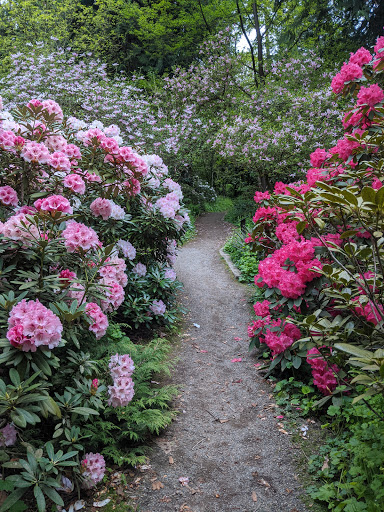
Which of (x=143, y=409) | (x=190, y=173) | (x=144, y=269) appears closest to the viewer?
(x=143, y=409)

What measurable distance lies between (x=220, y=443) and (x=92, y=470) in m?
0.90

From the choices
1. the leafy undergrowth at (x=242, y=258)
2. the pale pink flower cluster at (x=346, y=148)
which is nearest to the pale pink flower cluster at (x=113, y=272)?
the pale pink flower cluster at (x=346, y=148)

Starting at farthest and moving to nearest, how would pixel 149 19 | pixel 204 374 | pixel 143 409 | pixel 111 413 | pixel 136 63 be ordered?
pixel 136 63 < pixel 149 19 < pixel 204 374 < pixel 143 409 < pixel 111 413

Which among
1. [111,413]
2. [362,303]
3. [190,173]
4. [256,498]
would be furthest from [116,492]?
[190,173]

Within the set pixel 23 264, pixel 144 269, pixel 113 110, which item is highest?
pixel 113 110

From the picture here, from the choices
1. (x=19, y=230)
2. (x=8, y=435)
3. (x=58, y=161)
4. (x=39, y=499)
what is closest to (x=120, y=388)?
(x=8, y=435)

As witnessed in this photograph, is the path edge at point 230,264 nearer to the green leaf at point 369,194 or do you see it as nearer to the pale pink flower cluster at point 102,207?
the pale pink flower cluster at point 102,207

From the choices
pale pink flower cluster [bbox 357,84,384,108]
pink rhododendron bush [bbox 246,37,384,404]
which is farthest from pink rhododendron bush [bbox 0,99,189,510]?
pale pink flower cluster [bbox 357,84,384,108]

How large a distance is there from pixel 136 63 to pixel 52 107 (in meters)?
13.9

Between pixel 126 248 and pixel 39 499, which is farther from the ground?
pixel 126 248

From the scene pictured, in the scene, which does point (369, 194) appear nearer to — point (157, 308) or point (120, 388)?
point (120, 388)

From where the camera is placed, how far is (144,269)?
159 inches

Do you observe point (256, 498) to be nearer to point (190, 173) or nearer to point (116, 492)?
point (116, 492)

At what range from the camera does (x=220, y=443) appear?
2.55 meters
